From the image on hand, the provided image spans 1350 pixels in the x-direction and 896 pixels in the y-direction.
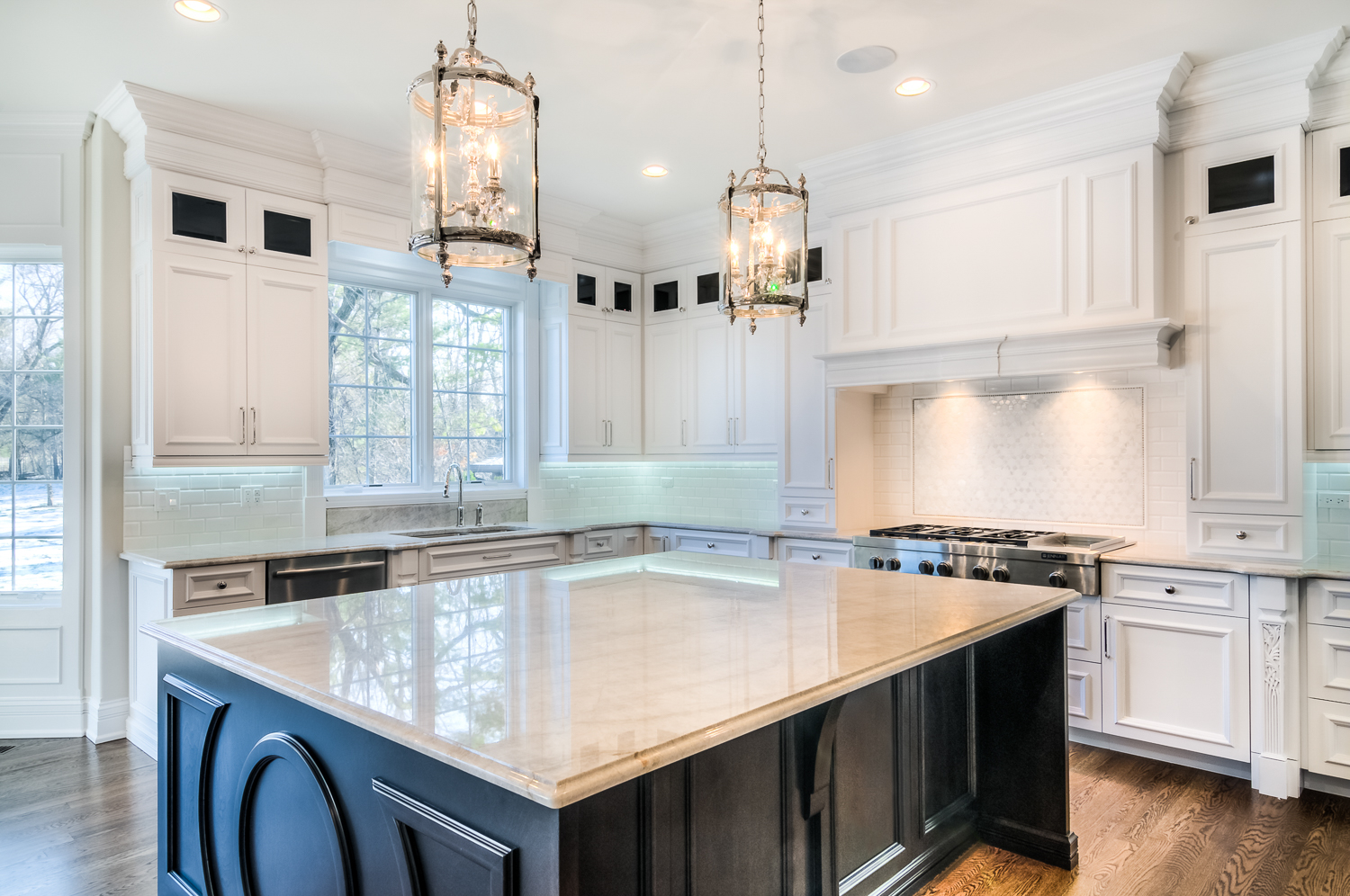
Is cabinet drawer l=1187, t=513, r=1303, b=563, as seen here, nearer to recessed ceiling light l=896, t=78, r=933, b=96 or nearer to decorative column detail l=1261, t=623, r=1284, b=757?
decorative column detail l=1261, t=623, r=1284, b=757

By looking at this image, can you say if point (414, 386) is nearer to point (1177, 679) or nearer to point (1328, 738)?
point (1177, 679)

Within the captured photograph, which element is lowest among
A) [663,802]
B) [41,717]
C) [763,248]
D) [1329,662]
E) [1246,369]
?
[41,717]

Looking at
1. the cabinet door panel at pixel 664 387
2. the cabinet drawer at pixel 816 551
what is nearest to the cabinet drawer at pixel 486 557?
the cabinet door panel at pixel 664 387

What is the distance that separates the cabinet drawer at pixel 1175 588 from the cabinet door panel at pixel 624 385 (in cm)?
320

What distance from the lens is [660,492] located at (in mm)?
6215

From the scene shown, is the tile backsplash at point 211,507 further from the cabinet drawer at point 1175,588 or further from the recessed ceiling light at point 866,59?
the cabinet drawer at point 1175,588

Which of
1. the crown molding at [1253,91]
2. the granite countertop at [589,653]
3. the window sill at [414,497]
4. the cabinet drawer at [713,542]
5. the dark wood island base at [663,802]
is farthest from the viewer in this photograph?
the cabinet drawer at [713,542]

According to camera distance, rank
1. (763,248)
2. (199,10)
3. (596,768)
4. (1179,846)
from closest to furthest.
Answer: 1. (596,768)
2. (763,248)
3. (1179,846)
4. (199,10)

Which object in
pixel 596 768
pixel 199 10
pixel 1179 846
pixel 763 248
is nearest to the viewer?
pixel 596 768

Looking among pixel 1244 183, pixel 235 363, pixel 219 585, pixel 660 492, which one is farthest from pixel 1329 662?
pixel 235 363

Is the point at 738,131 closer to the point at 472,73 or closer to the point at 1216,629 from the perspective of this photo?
the point at 472,73

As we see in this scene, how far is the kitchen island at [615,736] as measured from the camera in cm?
129

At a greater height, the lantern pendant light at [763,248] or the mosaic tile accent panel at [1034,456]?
the lantern pendant light at [763,248]

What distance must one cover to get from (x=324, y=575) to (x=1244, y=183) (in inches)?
175
